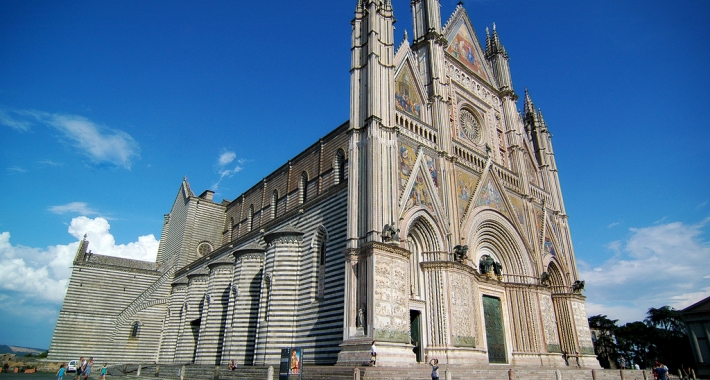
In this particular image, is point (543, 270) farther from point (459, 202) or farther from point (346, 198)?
point (346, 198)

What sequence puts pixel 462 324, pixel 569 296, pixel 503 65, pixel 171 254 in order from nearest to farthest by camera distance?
1. pixel 462 324
2. pixel 569 296
3. pixel 503 65
4. pixel 171 254

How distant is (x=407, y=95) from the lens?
71.1 feet

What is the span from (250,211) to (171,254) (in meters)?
11.6

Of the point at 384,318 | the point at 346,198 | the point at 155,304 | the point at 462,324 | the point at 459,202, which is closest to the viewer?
the point at 384,318

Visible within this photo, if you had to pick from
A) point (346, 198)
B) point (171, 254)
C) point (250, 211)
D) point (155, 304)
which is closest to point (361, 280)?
point (346, 198)

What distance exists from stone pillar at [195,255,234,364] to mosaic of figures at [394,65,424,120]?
14.5 m

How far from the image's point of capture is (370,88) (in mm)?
19547

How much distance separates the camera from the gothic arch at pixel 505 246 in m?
23.0

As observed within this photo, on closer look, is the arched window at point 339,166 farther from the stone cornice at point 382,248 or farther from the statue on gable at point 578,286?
the statue on gable at point 578,286

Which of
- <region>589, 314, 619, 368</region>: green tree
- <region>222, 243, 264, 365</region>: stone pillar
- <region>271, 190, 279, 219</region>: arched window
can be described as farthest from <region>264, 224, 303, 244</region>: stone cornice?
<region>589, 314, 619, 368</region>: green tree

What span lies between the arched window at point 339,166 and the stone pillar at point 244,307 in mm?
5859

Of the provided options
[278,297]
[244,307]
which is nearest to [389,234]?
[278,297]

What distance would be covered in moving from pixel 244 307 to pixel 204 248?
17.4 m

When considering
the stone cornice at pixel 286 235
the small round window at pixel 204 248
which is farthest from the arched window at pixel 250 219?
the stone cornice at pixel 286 235
